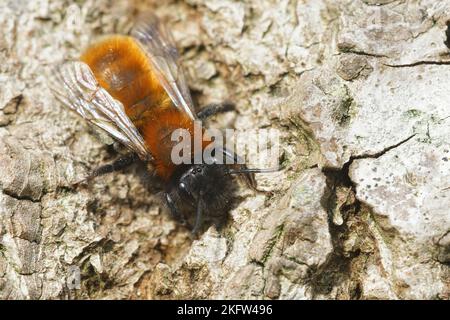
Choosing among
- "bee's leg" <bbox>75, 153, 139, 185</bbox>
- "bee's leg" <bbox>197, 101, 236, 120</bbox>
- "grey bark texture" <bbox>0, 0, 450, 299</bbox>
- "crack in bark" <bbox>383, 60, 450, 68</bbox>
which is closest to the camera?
"grey bark texture" <bbox>0, 0, 450, 299</bbox>

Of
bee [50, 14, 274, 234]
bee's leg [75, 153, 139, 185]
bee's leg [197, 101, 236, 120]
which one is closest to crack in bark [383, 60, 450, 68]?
bee [50, 14, 274, 234]

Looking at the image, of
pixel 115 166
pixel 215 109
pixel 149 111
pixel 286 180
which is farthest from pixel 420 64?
pixel 115 166

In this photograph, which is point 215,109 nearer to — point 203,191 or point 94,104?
point 203,191

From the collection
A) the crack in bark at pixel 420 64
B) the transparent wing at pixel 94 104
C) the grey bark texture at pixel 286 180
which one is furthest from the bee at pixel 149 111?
the crack in bark at pixel 420 64

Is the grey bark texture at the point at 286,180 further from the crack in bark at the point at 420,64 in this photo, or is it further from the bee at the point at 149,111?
the bee at the point at 149,111

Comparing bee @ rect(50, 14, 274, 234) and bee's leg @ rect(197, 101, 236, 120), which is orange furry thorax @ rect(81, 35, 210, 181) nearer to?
bee @ rect(50, 14, 274, 234)
